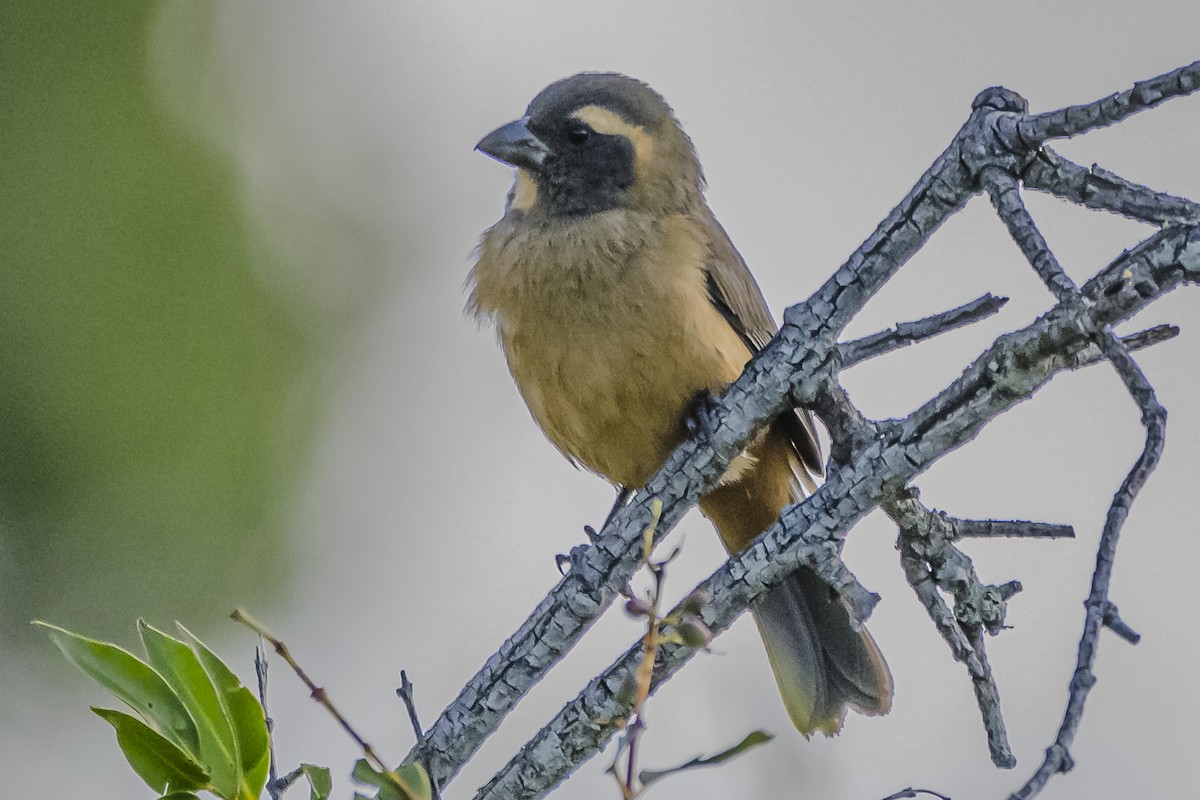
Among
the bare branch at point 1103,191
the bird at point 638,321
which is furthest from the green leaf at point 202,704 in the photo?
the bird at point 638,321

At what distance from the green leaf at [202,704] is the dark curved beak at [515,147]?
7.63 feet

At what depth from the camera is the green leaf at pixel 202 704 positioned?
6.87 ft

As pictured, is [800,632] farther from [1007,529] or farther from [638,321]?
[1007,529]

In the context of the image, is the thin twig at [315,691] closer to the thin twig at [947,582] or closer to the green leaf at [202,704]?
the green leaf at [202,704]

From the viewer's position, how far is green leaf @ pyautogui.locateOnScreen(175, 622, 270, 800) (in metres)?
2.10

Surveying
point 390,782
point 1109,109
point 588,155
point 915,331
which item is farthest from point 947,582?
point 588,155

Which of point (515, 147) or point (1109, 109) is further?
point (515, 147)

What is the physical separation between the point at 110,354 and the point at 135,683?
4.05 metres

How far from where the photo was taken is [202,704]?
212cm

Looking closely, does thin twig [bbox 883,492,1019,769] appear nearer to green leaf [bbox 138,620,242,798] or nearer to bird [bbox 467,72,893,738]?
bird [bbox 467,72,893,738]

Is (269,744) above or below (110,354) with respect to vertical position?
below

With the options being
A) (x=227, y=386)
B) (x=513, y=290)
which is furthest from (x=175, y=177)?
(x=513, y=290)

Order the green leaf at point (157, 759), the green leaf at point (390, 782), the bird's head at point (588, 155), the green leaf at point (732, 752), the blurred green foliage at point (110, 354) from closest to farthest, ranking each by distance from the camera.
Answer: the green leaf at point (732, 752) → the green leaf at point (390, 782) → the green leaf at point (157, 759) → the bird's head at point (588, 155) → the blurred green foliage at point (110, 354)

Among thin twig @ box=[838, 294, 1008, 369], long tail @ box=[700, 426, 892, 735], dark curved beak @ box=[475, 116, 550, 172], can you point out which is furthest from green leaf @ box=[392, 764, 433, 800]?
dark curved beak @ box=[475, 116, 550, 172]
